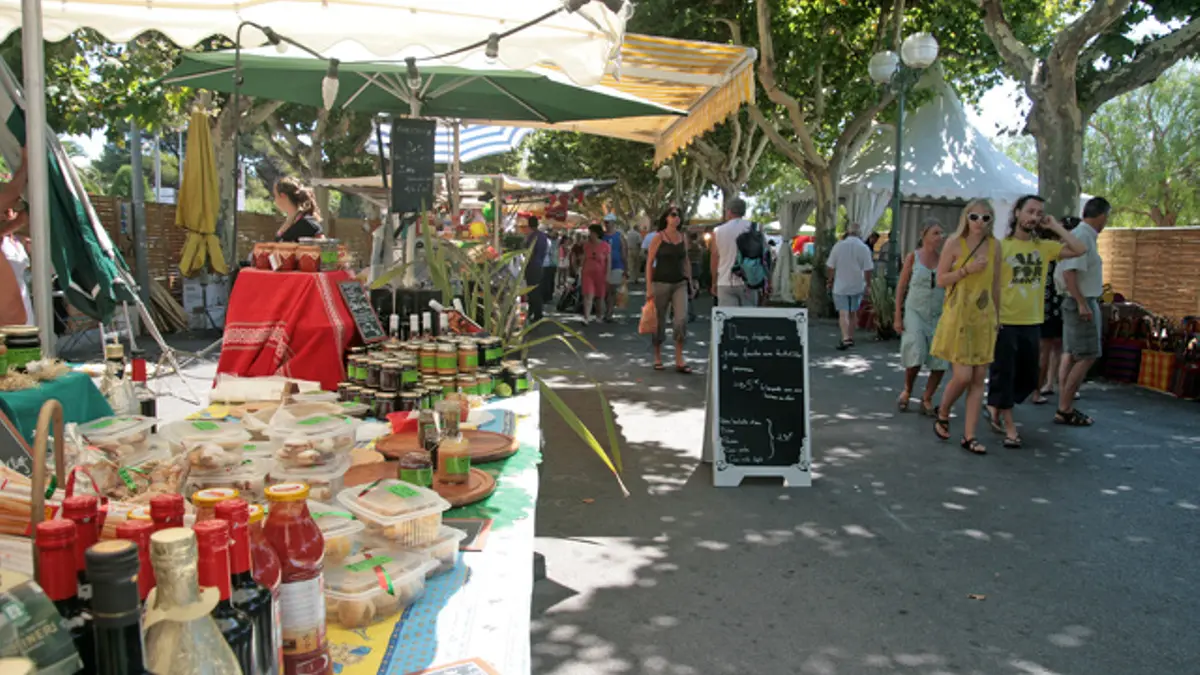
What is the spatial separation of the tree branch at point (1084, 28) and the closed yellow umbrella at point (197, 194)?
32.7ft

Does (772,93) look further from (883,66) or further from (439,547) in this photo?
(439,547)

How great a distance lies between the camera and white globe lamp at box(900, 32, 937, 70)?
12453mm

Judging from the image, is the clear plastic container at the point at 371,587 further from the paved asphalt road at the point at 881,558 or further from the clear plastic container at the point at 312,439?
the paved asphalt road at the point at 881,558

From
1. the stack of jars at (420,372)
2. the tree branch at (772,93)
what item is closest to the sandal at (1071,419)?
the stack of jars at (420,372)

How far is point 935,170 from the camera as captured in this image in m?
18.8

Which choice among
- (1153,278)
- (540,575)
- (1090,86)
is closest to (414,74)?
(540,575)

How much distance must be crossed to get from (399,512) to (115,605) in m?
1.17

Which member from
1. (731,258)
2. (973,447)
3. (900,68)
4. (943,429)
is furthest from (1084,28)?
(973,447)

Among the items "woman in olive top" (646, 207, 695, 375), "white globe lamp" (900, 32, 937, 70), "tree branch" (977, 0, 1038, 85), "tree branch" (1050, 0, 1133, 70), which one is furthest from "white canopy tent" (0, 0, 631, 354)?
"white globe lamp" (900, 32, 937, 70)

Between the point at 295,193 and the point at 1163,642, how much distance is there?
6121 mm

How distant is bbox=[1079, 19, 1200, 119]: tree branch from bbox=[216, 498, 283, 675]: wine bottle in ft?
37.9

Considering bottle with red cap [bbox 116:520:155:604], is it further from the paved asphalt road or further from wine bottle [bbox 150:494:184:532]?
the paved asphalt road

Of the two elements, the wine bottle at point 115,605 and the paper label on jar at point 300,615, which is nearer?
the wine bottle at point 115,605

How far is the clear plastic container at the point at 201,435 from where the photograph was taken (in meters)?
2.50
